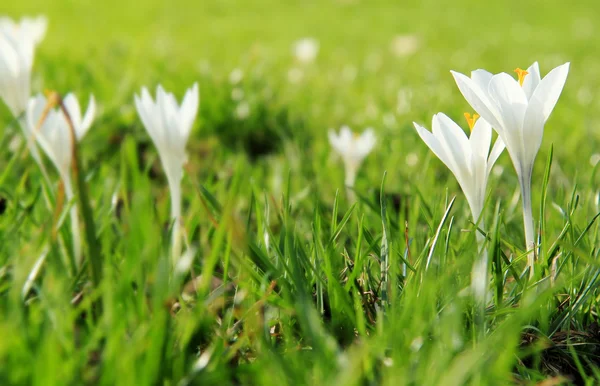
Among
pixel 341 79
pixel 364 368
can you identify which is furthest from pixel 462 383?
pixel 341 79

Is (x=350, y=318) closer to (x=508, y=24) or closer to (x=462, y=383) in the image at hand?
(x=462, y=383)

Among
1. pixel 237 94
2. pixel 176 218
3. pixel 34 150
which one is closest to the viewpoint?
pixel 176 218

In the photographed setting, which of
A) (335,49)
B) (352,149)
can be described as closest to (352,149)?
(352,149)

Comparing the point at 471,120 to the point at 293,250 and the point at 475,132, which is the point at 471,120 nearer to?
the point at 475,132

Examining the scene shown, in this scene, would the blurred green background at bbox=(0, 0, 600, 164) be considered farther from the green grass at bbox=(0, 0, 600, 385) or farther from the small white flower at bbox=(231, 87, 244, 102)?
the small white flower at bbox=(231, 87, 244, 102)

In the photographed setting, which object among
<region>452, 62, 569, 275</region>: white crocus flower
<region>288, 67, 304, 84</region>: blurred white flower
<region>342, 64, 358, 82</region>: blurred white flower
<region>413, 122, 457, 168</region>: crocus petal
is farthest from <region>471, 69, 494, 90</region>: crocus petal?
<region>342, 64, 358, 82</region>: blurred white flower
